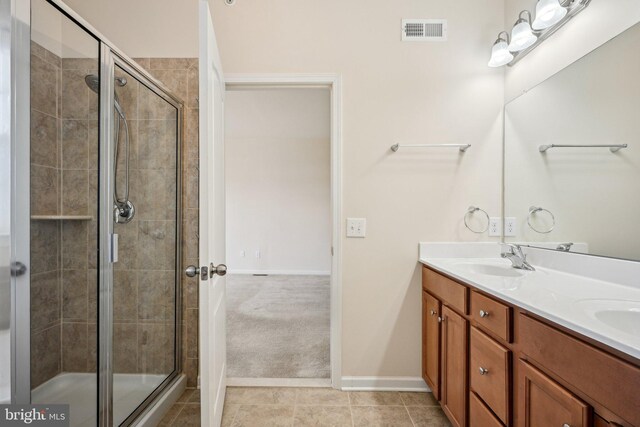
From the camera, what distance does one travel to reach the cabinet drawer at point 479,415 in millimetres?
1104

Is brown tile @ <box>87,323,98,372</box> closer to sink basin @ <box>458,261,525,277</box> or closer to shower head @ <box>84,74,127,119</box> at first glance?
shower head @ <box>84,74,127,119</box>

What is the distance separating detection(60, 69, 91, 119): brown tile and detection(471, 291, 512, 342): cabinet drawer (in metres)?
2.18

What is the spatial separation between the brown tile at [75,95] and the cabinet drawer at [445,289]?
2158mm

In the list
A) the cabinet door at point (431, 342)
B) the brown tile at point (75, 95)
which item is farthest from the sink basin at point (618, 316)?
the brown tile at point (75, 95)

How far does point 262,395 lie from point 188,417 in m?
0.45

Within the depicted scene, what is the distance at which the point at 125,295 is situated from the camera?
1.59 metres

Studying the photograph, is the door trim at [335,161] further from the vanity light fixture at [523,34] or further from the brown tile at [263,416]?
the vanity light fixture at [523,34]

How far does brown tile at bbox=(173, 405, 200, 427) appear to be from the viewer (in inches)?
63.1

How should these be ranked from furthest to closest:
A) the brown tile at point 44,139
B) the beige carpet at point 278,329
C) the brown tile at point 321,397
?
1. the beige carpet at point 278,329
2. the brown tile at point 321,397
3. the brown tile at point 44,139

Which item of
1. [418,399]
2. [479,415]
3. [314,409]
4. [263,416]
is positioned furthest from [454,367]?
[263,416]

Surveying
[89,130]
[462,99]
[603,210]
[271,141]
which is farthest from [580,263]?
[271,141]

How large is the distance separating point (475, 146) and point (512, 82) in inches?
18.9

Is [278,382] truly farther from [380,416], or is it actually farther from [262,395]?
[380,416]

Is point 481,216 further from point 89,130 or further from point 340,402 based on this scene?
point 89,130
